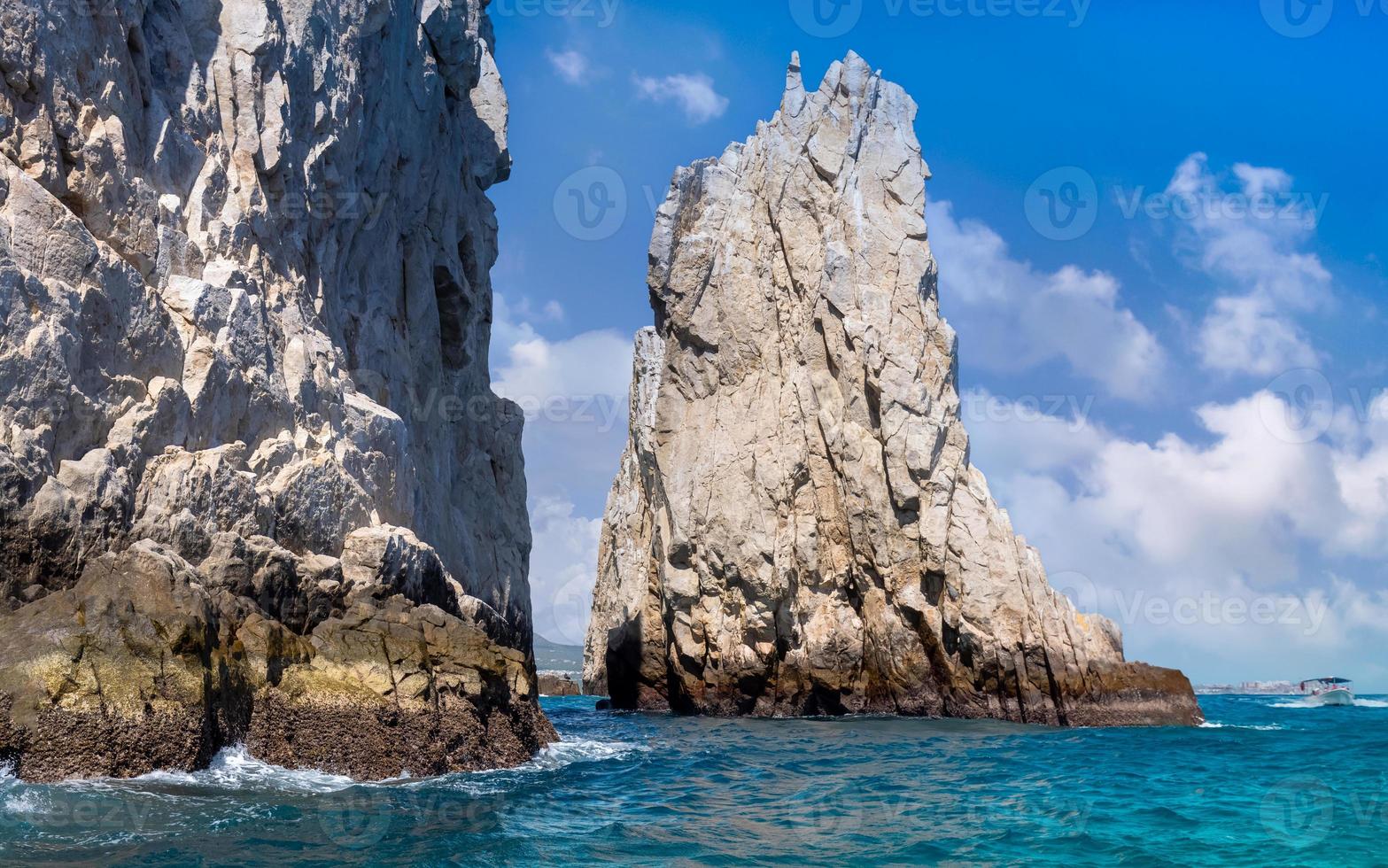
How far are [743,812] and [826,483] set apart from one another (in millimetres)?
24451

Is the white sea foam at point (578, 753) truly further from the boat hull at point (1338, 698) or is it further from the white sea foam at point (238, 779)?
the boat hull at point (1338, 698)

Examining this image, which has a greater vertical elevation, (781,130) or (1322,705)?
(781,130)

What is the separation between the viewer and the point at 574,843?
1081 cm

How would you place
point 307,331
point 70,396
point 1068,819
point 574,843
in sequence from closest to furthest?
point 574,843 → point 1068,819 → point 70,396 → point 307,331

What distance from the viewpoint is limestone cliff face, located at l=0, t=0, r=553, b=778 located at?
12.2m

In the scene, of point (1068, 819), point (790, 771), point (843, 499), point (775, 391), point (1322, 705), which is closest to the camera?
point (1068, 819)

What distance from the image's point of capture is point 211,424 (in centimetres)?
1628

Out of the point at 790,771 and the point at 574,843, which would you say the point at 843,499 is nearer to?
the point at 790,771

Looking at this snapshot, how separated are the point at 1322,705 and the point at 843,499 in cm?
3424

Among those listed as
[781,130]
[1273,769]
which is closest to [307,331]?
[1273,769]

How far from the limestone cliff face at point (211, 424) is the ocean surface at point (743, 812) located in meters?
0.91

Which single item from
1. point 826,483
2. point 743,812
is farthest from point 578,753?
point 826,483

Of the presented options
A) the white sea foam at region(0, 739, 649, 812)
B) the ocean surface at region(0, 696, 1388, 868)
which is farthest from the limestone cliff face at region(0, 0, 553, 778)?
the ocean surface at region(0, 696, 1388, 868)
